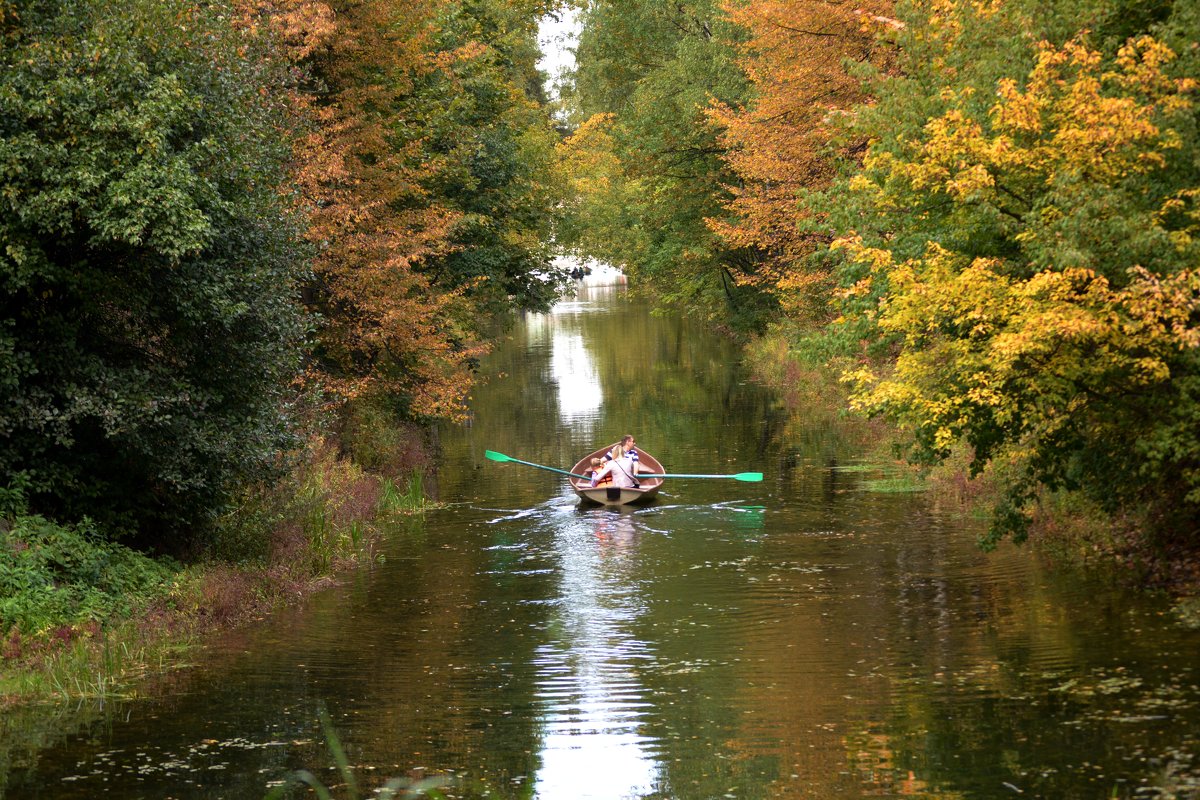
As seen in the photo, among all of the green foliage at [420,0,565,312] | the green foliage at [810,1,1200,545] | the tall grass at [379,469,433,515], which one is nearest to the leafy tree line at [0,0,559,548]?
the tall grass at [379,469,433,515]

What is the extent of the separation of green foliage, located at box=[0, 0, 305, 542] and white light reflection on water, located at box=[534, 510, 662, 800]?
16.8 ft

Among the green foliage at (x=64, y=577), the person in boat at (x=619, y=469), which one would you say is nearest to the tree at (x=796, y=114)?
the person in boat at (x=619, y=469)

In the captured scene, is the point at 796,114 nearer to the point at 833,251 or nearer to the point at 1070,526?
the point at 833,251

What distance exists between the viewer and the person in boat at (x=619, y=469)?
2769 centimetres

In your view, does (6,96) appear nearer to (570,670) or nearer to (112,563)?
(112,563)

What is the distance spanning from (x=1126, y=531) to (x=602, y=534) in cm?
940

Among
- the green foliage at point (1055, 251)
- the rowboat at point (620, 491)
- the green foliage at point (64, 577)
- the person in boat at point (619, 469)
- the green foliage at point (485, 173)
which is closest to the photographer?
the green foliage at point (1055, 251)

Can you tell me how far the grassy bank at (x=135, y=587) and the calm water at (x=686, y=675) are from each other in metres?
0.58

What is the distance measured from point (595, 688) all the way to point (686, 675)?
43.4 inches

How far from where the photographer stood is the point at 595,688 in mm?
14266

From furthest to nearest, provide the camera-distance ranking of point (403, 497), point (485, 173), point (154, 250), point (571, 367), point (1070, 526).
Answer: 1. point (571, 367)
2. point (485, 173)
3. point (403, 497)
4. point (1070, 526)
5. point (154, 250)

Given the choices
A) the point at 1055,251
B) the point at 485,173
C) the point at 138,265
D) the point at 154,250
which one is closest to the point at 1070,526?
the point at 1055,251

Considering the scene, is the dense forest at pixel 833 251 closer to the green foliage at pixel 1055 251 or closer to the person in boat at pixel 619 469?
the green foliage at pixel 1055 251

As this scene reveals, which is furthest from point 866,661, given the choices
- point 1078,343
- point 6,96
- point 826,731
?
point 6,96
